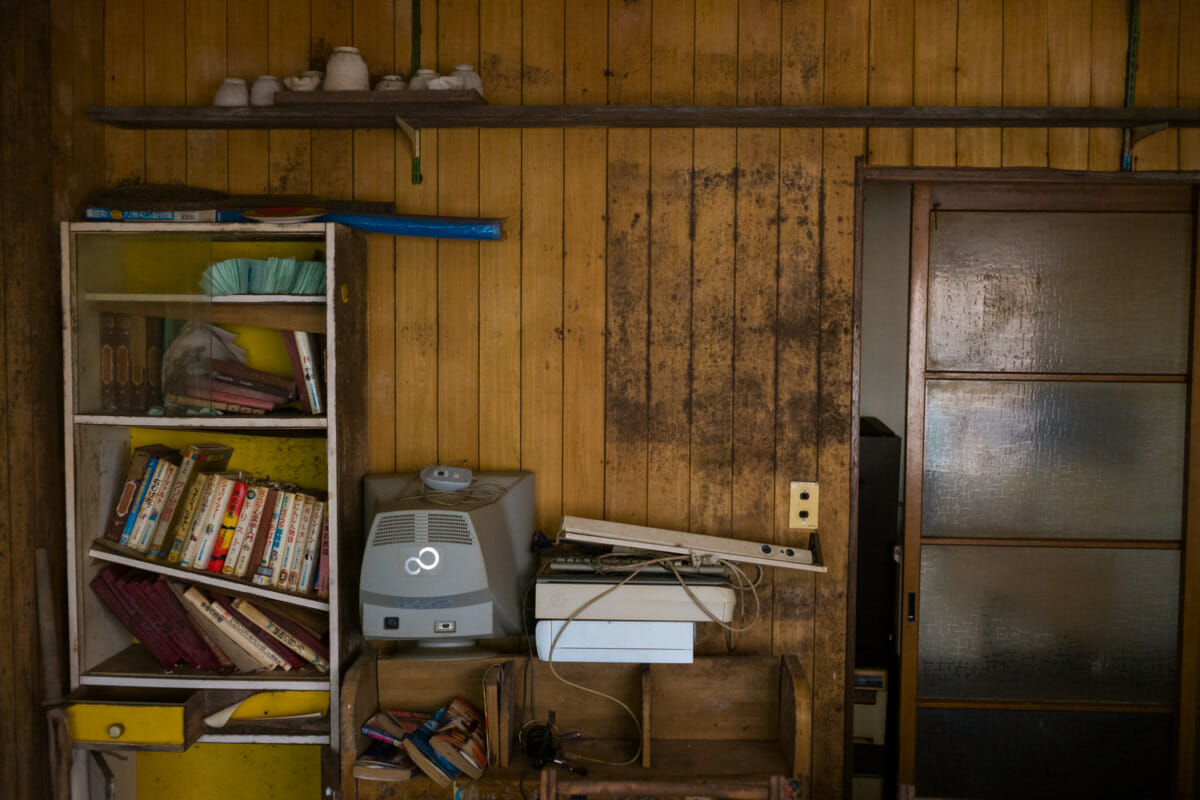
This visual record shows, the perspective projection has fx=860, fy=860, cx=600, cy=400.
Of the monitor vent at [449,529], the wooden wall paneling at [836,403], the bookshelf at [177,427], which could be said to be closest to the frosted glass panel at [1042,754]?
the wooden wall paneling at [836,403]

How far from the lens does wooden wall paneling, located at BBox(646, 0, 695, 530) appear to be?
2.44 metres

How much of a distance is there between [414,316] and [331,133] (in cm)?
58

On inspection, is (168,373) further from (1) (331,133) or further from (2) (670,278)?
(2) (670,278)

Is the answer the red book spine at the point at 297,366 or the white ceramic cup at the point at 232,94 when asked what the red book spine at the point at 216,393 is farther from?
the white ceramic cup at the point at 232,94

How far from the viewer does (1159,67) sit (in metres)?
2.39

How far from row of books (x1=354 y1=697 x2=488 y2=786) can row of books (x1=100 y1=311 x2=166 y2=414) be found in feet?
3.46

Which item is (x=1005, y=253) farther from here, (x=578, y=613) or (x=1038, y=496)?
(x=578, y=613)

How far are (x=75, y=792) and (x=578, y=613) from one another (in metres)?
1.40

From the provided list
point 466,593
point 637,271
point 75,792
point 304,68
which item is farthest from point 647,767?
point 304,68

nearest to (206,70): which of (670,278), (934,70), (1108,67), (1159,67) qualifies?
(670,278)

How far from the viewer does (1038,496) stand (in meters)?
2.51

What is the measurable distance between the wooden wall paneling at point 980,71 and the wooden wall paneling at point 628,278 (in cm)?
88

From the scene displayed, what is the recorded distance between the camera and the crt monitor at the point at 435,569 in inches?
80.3

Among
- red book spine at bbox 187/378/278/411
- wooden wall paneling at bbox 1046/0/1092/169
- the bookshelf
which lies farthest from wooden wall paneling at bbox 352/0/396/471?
wooden wall paneling at bbox 1046/0/1092/169
